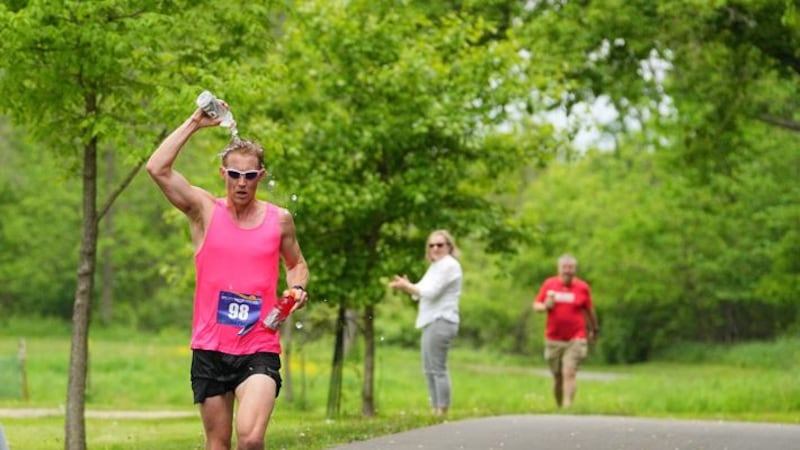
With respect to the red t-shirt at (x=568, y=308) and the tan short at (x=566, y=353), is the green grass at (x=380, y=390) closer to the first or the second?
the tan short at (x=566, y=353)

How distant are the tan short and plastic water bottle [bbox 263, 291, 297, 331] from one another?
40.4 ft

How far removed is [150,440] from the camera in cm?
1669

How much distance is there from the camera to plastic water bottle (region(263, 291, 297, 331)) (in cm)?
794

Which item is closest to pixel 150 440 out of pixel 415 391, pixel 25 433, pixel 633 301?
pixel 25 433

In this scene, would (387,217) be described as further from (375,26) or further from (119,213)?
(119,213)

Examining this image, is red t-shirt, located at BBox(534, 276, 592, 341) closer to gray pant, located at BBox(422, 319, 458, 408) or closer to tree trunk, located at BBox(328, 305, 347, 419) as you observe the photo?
tree trunk, located at BBox(328, 305, 347, 419)

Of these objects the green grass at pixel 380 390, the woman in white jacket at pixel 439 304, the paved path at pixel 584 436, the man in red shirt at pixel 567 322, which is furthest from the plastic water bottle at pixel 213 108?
the man in red shirt at pixel 567 322

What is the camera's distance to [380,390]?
30.8m

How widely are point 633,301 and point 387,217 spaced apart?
35398mm

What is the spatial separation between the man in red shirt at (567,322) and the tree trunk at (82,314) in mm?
6672

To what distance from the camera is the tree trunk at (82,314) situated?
15.0 metres

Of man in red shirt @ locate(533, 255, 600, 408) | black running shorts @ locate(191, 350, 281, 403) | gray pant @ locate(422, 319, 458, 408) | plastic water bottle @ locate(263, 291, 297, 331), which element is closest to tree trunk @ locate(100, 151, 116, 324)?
man in red shirt @ locate(533, 255, 600, 408)

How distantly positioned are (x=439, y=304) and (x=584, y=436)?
3040 mm

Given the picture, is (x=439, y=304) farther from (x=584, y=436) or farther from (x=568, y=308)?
(x=568, y=308)
